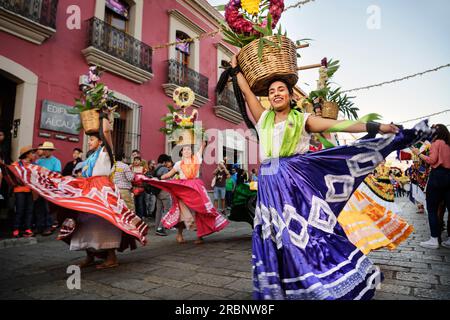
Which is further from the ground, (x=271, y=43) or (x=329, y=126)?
(x=271, y=43)

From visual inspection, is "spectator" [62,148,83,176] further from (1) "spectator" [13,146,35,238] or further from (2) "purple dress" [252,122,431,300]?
(2) "purple dress" [252,122,431,300]

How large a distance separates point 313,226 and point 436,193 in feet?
11.6

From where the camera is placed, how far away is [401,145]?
186 cm

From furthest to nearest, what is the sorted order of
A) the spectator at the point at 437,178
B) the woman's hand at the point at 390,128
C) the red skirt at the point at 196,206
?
the red skirt at the point at 196,206, the spectator at the point at 437,178, the woman's hand at the point at 390,128

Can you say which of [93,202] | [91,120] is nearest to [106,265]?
[93,202]

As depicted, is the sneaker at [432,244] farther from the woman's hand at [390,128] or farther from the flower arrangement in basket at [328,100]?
the woman's hand at [390,128]

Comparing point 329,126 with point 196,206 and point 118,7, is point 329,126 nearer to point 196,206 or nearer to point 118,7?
point 196,206

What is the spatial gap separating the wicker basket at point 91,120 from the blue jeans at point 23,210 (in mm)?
3064

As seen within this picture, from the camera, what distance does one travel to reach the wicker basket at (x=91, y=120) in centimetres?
329

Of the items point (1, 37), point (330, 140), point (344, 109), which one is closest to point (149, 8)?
point (1, 37)

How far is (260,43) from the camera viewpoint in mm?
2045

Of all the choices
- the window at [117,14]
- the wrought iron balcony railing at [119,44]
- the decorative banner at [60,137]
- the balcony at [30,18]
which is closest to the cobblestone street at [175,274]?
the decorative banner at [60,137]
